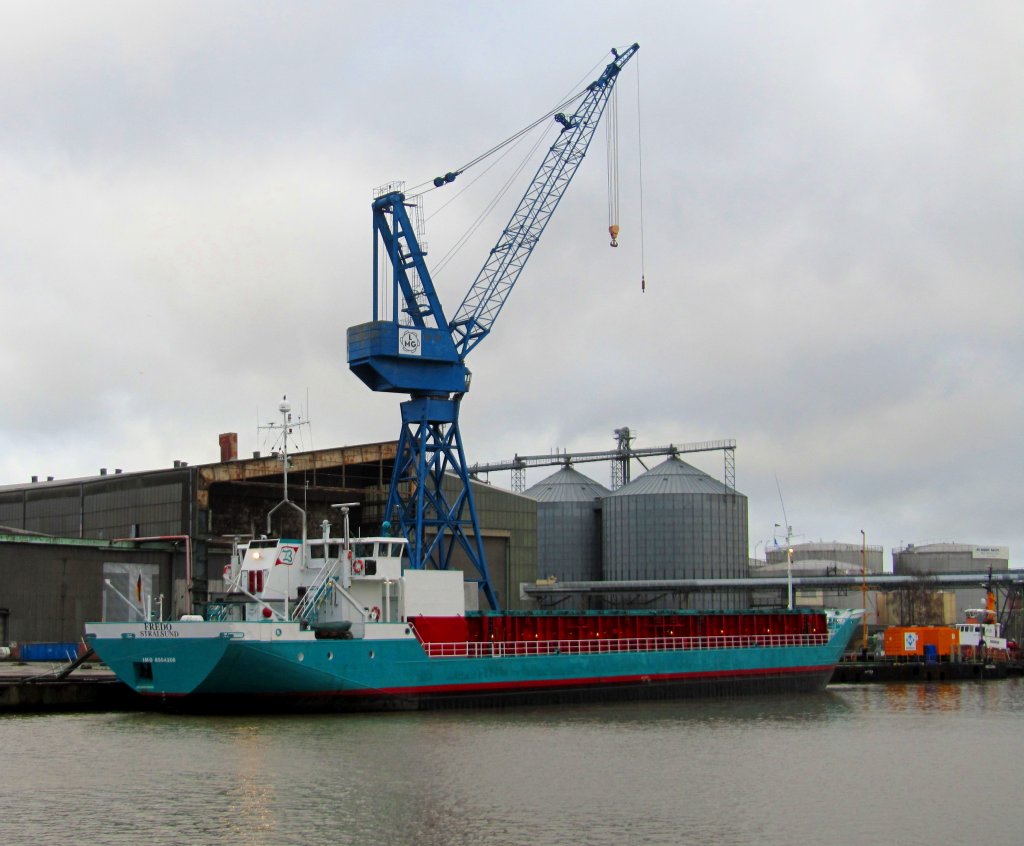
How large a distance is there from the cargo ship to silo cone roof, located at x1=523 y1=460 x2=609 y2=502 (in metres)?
51.0

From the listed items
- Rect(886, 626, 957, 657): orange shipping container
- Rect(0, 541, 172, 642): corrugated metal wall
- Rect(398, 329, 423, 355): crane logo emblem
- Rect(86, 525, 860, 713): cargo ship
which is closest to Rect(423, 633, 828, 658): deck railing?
Rect(86, 525, 860, 713): cargo ship

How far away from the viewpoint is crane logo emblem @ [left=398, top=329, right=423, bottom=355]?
174 ft

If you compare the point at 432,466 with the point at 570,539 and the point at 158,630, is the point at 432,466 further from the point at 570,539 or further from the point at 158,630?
the point at 570,539

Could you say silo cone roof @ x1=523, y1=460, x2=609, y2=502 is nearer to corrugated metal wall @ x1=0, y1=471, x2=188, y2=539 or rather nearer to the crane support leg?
corrugated metal wall @ x1=0, y1=471, x2=188, y2=539

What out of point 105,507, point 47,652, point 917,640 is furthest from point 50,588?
point 917,640

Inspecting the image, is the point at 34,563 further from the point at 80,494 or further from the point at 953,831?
the point at 953,831

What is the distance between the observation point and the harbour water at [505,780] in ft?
81.8

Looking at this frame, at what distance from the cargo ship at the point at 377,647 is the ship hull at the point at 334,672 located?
1.7 inches

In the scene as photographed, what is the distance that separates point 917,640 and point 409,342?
34.3m

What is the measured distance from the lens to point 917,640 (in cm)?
7056

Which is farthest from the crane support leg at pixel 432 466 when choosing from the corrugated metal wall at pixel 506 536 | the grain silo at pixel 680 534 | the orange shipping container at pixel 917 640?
the grain silo at pixel 680 534

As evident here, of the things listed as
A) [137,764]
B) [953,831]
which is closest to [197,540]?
[137,764]

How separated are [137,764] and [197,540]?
32937 mm

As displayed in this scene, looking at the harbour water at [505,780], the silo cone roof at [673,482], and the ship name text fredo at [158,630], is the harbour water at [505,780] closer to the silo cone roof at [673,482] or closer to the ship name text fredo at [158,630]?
the ship name text fredo at [158,630]
